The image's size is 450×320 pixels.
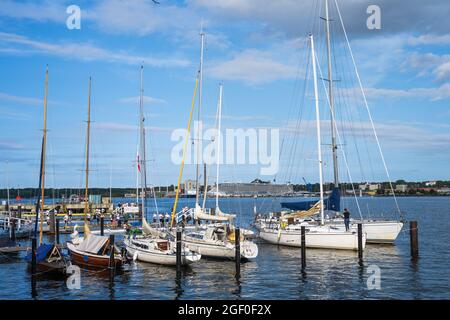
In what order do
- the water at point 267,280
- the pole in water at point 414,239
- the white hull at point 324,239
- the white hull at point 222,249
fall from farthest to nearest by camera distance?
the white hull at point 324,239 → the pole in water at point 414,239 → the white hull at point 222,249 → the water at point 267,280

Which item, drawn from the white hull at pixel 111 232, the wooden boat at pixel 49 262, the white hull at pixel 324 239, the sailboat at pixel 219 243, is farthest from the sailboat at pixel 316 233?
the wooden boat at pixel 49 262

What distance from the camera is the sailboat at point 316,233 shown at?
37344 millimetres

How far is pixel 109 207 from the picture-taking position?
3369 inches

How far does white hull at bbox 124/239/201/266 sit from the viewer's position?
98.9 feet

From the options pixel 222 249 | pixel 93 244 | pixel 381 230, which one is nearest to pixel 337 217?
pixel 381 230

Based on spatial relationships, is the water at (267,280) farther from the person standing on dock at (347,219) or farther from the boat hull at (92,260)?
the person standing on dock at (347,219)

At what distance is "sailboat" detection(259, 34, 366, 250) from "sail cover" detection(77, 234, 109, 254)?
17.3 m

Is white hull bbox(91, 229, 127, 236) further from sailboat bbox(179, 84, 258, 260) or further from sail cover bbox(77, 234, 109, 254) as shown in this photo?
sail cover bbox(77, 234, 109, 254)

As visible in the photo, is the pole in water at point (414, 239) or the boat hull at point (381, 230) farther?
the boat hull at point (381, 230)

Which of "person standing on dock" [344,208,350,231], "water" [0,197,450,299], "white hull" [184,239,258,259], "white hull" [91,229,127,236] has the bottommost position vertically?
"water" [0,197,450,299]

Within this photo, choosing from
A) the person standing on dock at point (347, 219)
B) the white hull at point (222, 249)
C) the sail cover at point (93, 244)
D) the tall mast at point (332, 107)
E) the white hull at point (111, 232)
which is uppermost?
the tall mast at point (332, 107)

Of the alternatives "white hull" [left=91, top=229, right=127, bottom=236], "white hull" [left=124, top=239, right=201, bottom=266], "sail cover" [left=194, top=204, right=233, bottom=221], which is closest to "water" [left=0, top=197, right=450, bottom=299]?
"white hull" [left=124, top=239, right=201, bottom=266]

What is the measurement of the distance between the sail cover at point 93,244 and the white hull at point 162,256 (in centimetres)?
352
